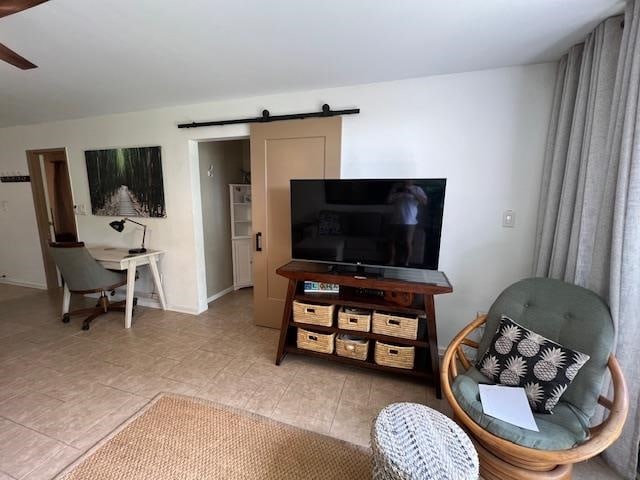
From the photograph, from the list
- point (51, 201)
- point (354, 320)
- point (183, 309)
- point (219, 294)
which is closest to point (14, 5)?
point (354, 320)

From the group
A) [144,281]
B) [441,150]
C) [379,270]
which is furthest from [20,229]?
[441,150]

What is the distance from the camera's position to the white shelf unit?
12.9ft

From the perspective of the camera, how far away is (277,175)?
2641 millimetres

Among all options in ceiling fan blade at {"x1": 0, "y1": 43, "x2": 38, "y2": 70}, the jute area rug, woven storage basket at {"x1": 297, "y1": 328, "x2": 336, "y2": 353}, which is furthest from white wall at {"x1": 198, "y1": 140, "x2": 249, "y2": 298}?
the jute area rug

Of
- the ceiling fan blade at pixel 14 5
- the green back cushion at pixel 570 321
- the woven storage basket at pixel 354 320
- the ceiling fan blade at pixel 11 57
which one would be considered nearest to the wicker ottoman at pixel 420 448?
the green back cushion at pixel 570 321

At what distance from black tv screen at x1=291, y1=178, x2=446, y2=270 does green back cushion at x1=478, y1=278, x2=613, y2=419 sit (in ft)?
1.73

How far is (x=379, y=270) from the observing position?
2.20 meters

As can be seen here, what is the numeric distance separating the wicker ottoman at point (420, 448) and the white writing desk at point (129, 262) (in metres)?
2.90

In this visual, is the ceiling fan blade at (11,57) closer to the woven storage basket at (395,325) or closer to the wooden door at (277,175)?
the wooden door at (277,175)

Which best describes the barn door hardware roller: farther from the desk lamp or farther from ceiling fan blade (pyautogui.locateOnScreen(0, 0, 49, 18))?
ceiling fan blade (pyautogui.locateOnScreen(0, 0, 49, 18))

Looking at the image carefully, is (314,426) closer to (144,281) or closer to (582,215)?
(582,215)

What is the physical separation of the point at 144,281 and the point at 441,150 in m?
3.75

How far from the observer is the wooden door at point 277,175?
8.02ft

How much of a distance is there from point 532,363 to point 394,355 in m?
0.84
